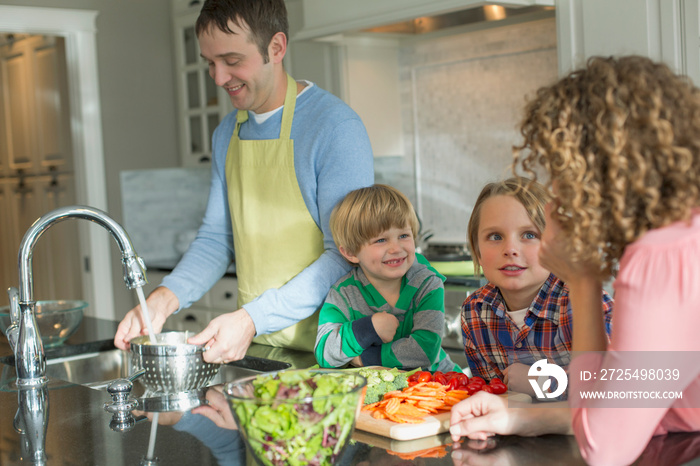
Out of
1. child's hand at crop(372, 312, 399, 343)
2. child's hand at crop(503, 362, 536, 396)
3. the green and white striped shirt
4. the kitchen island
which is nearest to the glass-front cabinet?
the green and white striped shirt

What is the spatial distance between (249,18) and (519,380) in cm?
96

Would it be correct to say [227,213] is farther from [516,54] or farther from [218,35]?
[516,54]

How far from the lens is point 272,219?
184cm

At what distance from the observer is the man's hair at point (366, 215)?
162 cm

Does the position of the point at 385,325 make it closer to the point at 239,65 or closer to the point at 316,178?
the point at 316,178

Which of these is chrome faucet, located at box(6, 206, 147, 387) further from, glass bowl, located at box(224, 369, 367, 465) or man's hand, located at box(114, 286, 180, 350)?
glass bowl, located at box(224, 369, 367, 465)

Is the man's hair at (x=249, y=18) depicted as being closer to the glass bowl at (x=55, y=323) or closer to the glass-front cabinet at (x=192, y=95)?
the glass bowl at (x=55, y=323)

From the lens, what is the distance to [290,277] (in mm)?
1849

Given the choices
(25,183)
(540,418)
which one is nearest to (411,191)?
(540,418)

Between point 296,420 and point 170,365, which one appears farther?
point 170,365

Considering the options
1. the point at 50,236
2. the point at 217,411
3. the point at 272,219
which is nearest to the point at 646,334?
the point at 217,411

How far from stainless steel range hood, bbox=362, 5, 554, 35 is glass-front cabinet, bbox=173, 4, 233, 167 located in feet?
3.96

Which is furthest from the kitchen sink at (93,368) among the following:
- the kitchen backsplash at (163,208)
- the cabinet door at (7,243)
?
the cabinet door at (7,243)

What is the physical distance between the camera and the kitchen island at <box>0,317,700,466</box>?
3.26 feet
